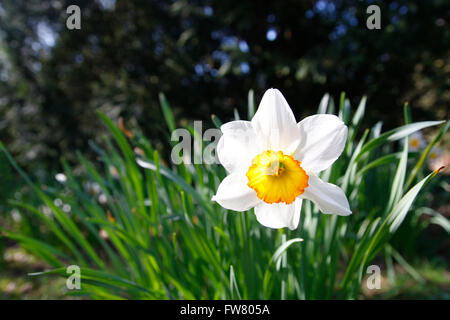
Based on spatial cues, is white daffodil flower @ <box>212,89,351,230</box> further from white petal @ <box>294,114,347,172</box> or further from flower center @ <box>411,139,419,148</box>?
flower center @ <box>411,139,419,148</box>

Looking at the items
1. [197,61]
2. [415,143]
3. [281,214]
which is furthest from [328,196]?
[197,61]

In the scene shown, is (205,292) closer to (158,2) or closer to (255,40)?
(255,40)

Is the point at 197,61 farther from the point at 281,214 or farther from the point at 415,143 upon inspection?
the point at 281,214

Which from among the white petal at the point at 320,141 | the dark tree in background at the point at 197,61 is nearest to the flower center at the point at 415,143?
the dark tree in background at the point at 197,61

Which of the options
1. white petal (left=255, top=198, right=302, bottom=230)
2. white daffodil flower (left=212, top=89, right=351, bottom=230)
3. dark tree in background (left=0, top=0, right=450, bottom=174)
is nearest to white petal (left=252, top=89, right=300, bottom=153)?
white daffodil flower (left=212, top=89, right=351, bottom=230)

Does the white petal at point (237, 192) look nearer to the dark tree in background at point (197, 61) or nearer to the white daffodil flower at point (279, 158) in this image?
the white daffodil flower at point (279, 158)
